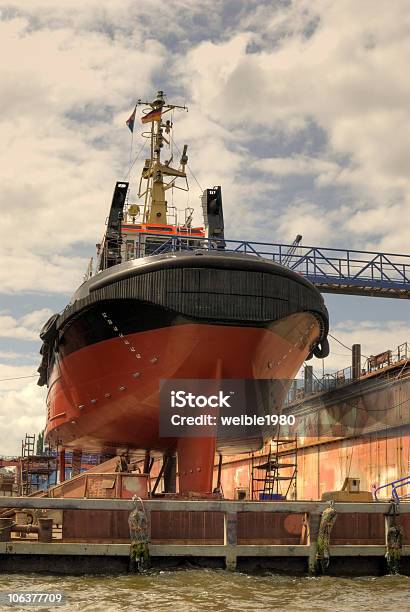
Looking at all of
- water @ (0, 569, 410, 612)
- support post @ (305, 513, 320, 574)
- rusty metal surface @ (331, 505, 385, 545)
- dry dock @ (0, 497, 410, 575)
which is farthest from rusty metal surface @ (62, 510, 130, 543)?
rusty metal surface @ (331, 505, 385, 545)

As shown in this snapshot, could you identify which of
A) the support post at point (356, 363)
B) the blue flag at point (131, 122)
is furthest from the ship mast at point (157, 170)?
the support post at point (356, 363)

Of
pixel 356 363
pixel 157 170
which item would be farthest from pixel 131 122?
pixel 356 363

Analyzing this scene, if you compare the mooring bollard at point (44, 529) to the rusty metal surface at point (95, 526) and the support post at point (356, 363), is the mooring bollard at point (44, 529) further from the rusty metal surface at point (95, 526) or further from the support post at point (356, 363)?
the support post at point (356, 363)

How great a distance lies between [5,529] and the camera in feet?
43.7

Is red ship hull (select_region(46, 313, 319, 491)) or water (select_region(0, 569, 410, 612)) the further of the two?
red ship hull (select_region(46, 313, 319, 491))

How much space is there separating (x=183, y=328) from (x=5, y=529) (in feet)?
20.6

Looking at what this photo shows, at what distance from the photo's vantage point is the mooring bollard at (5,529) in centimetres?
1335

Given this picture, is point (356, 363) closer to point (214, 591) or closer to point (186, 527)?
point (186, 527)

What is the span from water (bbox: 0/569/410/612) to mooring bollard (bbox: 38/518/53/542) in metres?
0.81

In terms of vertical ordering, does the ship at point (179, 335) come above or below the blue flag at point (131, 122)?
below

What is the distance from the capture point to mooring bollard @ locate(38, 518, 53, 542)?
13.2 meters

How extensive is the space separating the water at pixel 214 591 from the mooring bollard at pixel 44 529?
807 mm

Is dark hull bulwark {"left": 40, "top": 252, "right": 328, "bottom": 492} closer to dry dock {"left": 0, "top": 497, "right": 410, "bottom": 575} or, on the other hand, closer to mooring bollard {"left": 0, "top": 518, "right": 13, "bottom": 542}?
dry dock {"left": 0, "top": 497, "right": 410, "bottom": 575}

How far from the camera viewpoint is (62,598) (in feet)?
36.1
